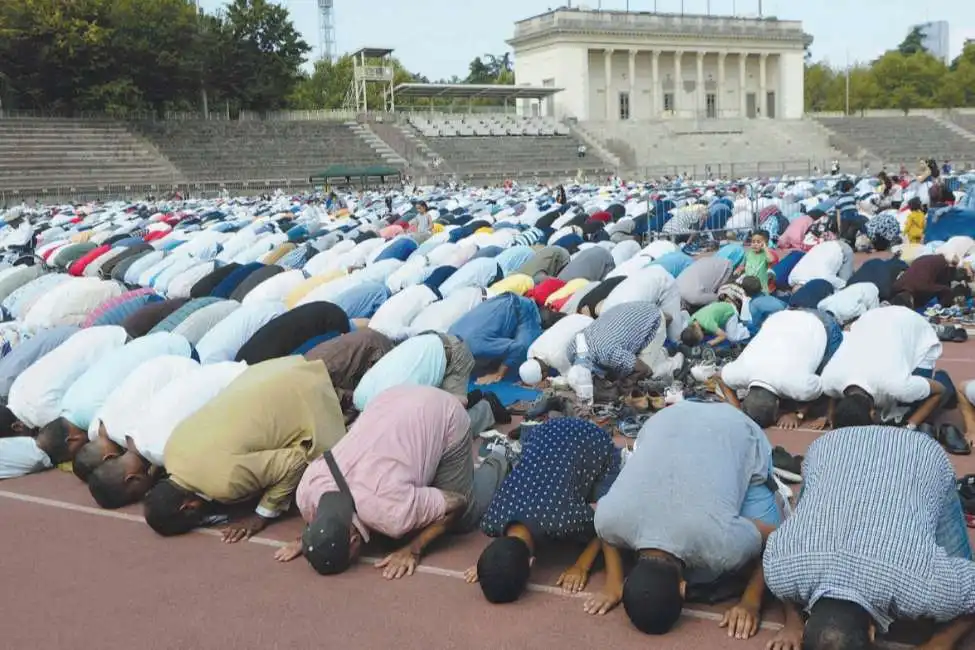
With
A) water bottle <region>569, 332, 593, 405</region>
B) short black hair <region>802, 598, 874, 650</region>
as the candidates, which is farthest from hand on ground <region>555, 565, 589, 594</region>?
water bottle <region>569, 332, 593, 405</region>

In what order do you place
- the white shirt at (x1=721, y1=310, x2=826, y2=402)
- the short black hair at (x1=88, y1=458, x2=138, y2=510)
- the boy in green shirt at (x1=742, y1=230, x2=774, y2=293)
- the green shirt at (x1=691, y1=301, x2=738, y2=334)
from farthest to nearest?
1. the boy in green shirt at (x1=742, y1=230, x2=774, y2=293)
2. the green shirt at (x1=691, y1=301, x2=738, y2=334)
3. the white shirt at (x1=721, y1=310, x2=826, y2=402)
4. the short black hair at (x1=88, y1=458, x2=138, y2=510)

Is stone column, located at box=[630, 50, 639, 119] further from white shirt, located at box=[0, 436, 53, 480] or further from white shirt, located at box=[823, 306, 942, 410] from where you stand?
white shirt, located at box=[0, 436, 53, 480]

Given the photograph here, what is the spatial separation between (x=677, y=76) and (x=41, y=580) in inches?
2569

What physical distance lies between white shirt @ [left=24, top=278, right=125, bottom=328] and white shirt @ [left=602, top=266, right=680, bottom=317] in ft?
20.4

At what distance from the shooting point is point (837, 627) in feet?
11.6

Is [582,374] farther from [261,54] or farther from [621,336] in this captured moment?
[261,54]

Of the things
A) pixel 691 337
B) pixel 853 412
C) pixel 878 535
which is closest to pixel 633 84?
pixel 691 337

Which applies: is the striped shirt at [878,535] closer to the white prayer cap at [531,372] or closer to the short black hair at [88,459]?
the white prayer cap at [531,372]

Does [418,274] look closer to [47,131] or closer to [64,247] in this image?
[64,247]

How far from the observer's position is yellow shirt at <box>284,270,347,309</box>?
11250mm

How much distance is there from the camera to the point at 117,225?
22750mm

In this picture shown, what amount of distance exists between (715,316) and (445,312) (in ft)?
8.31

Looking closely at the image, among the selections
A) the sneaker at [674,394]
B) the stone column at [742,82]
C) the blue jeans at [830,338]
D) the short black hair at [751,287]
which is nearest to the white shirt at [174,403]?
the sneaker at [674,394]

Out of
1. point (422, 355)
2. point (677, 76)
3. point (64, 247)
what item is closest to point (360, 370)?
point (422, 355)
